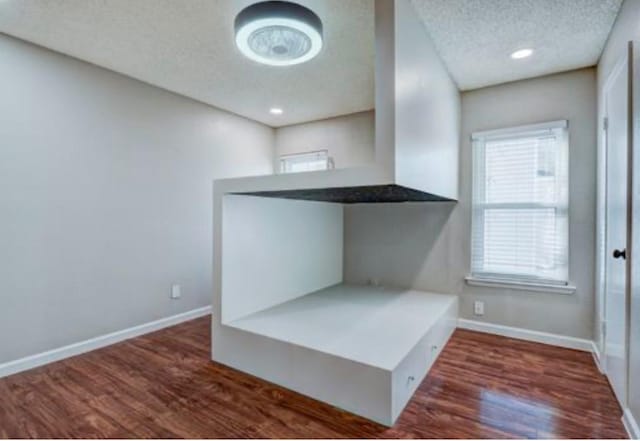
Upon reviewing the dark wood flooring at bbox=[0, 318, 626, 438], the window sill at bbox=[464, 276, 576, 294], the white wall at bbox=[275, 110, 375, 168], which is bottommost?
the dark wood flooring at bbox=[0, 318, 626, 438]

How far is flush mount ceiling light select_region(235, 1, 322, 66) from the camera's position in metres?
2.11

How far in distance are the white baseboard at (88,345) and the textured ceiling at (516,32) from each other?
369cm

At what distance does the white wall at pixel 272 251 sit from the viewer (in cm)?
274

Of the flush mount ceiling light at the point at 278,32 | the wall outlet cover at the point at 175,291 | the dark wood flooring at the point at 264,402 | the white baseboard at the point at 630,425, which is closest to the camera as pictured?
the white baseboard at the point at 630,425

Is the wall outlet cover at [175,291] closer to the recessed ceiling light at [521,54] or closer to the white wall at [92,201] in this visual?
the white wall at [92,201]

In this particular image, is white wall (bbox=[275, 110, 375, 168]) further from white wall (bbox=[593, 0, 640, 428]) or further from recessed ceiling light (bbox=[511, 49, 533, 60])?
white wall (bbox=[593, 0, 640, 428])

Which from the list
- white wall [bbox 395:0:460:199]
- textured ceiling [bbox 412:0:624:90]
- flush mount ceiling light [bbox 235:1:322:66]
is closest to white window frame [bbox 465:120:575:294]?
white wall [bbox 395:0:460:199]

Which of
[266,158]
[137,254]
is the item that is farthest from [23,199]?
[266,158]

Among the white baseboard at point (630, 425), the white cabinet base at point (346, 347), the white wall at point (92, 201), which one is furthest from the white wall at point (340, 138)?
the white baseboard at point (630, 425)

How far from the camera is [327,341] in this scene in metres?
2.31

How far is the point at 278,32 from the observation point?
2.21 metres

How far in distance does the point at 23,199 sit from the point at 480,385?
12.2 ft

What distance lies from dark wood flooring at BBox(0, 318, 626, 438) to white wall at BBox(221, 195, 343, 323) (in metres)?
0.65

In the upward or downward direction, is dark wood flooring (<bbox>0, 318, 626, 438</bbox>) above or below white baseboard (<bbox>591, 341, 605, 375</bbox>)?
below
